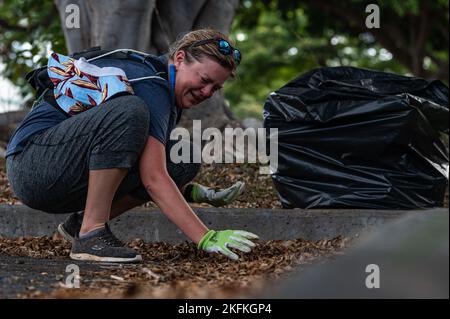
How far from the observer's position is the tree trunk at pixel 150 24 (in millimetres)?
5742

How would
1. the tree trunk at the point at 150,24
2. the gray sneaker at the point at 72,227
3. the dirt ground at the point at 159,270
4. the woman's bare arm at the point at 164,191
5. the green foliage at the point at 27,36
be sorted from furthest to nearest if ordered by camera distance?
the green foliage at the point at 27,36, the tree trunk at the point at 150,24, the gray sneaker at the point at 72,227, the woman's bare arm at the point at 164,191, the dirt ground at the point at 159,270

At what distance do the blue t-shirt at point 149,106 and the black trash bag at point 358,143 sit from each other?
4.02 feet

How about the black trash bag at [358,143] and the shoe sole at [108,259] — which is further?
the black trash bag at [358,143]

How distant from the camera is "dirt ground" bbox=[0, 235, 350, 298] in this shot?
2514 millimetres

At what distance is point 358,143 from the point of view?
448 cm

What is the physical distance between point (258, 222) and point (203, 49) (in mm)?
1339

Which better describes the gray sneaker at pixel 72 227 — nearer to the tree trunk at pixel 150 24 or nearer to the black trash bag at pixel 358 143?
the black trash bag at pixel 358 143

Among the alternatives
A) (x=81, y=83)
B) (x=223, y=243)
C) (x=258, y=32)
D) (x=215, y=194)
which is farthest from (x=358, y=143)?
(x=258, y=32)

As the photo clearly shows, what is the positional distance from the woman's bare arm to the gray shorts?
50 mm

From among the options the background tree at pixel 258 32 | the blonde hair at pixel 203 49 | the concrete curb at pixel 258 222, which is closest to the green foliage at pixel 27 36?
the background tree at pixel 258 32

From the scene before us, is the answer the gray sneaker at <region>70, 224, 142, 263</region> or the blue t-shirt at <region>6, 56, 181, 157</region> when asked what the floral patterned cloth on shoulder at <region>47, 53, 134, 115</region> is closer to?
the blue t-shirt at <region>6, 56, 181, 157</region>

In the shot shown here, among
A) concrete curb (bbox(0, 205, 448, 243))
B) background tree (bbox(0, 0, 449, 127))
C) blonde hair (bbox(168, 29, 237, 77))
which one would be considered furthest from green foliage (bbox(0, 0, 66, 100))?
blonde hair (bbox(168, 29, 237, 77))

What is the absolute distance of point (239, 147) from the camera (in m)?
5.95
